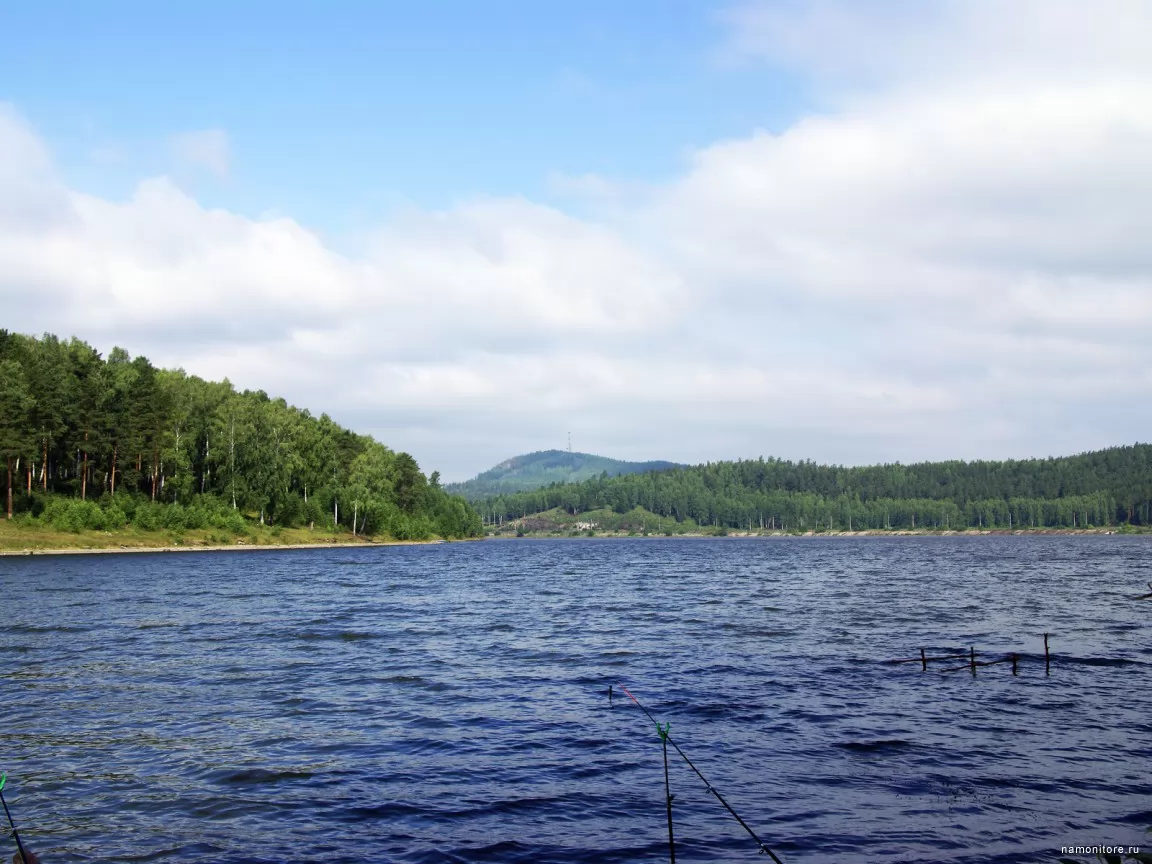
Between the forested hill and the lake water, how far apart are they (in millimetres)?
77205

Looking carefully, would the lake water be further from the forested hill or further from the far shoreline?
the forested hill

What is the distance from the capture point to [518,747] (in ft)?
75.3

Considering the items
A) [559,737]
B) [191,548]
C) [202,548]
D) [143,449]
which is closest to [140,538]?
[191,548]

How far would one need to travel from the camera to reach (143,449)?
442 feet

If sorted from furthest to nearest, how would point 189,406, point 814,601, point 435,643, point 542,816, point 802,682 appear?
point 189,406
point 814,601
point 435,643
point 802,682
point 542,816

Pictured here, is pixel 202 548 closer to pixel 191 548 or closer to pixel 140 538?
pixel 191 548

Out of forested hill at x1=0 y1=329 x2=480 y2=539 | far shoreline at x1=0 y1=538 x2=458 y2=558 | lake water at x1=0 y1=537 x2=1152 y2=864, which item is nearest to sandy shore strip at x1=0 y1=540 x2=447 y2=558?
far shoreline at x1=0 y1=538 x2=458 y2=558

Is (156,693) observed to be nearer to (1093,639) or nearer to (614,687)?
(614,687)

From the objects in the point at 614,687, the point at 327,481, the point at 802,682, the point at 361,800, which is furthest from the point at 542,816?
the point at 327,481

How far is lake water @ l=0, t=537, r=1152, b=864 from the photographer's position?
1672 cm

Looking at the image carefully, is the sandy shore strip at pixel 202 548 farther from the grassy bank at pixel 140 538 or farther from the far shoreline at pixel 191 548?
the grassy bank at pixel 140 538

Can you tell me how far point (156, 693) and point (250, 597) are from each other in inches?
1477

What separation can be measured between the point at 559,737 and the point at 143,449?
431 ft

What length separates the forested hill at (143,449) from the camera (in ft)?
388
